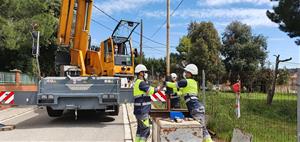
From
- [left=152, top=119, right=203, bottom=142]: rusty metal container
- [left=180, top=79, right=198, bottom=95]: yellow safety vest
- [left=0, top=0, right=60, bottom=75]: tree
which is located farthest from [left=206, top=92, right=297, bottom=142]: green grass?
[left=0, top=0, right=60, bottom=75]: tree

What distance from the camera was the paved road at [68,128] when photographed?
10.9m

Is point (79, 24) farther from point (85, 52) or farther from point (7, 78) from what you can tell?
point (7, 78)

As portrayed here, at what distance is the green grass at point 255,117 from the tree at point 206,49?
2662 centimetres

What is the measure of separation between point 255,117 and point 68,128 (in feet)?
24.8

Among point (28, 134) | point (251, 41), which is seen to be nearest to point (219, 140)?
point (28, 134)

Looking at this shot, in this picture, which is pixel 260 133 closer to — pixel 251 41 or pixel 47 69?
pixel 47 69

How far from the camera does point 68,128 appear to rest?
12.7 metres

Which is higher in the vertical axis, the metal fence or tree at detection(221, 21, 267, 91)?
tree at detection(221, 21, 267, 91)

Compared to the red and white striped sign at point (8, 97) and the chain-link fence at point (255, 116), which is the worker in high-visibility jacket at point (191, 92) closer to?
the chain-link fence at point (255, 116)

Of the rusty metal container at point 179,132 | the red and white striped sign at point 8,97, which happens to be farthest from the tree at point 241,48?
the rusty metal container at point 179,132

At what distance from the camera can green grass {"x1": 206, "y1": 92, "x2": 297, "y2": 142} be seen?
37.6 ft

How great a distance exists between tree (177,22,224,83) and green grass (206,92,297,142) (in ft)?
87.3

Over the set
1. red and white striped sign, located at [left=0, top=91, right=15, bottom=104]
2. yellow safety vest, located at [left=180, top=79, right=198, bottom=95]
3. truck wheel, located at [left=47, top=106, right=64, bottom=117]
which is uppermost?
yellow safety vest, located at [left=180, top=79, right=198, bottom=95]

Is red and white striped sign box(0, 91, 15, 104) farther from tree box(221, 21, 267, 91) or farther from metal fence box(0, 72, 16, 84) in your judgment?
tree box(221, 21, 267, 91)
